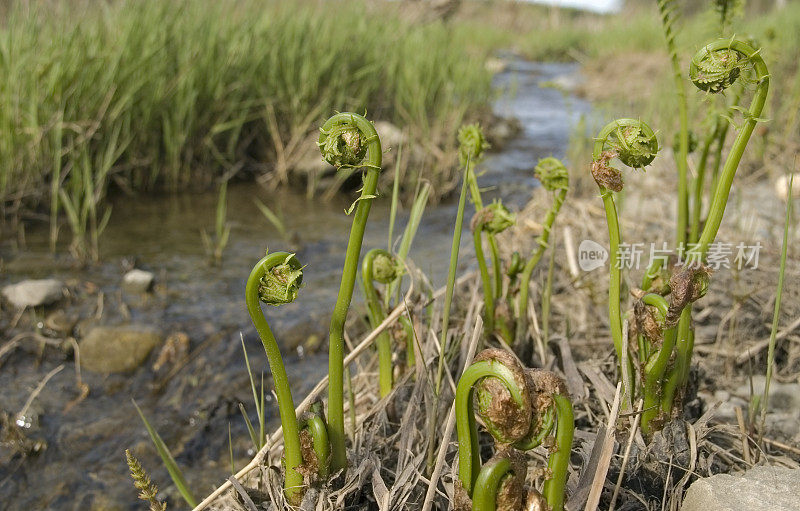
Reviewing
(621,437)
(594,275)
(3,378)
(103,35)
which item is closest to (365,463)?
(621,437)

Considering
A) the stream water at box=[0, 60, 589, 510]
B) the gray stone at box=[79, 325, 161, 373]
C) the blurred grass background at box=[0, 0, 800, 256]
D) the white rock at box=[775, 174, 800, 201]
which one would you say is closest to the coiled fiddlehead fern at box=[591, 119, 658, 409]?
the stream water at box=[0, 60, 589, 510]

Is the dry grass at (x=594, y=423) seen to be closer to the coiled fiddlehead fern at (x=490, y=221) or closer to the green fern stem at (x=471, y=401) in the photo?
the green fern stem at (x=471, y=401)

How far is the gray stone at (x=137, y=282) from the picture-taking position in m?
3.12

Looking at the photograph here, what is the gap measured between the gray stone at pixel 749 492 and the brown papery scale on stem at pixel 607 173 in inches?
23.0

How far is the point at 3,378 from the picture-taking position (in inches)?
98.2

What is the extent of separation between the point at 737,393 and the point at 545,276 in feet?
2.48

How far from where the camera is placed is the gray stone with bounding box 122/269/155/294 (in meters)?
3.12

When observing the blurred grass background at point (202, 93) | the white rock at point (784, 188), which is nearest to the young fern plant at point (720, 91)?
the blurred grass background at point (202, 93)

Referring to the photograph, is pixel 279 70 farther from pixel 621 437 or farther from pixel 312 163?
pixel 621 437

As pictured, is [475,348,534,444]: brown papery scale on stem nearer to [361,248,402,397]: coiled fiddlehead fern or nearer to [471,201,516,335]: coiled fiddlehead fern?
[361,248,402,397]: coiled fiddlehead fern

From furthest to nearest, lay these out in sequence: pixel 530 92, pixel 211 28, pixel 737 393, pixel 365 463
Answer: pixel 530 92, pixel 211 28, pixel 737 393, pixel 365 463

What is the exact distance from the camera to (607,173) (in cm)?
119

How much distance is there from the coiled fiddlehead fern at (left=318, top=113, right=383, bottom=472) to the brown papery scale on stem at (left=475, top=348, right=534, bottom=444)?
33 cm

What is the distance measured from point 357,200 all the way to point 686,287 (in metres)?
0.60
